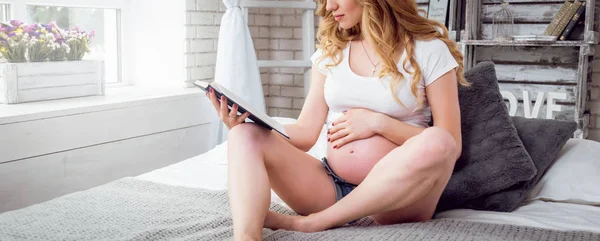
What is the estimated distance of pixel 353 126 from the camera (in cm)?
192

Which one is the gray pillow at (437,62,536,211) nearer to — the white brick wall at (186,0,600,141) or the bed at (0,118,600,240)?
the bed at (0,118,600,240)

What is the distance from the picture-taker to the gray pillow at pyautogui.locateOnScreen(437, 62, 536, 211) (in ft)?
6.72

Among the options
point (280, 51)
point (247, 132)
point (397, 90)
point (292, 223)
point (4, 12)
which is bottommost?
point (292, 223)

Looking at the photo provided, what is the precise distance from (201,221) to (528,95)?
245 centimetres

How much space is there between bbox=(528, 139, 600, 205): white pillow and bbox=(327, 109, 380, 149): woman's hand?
642 mm

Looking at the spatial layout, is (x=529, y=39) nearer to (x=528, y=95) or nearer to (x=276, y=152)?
(x=528, y=95)

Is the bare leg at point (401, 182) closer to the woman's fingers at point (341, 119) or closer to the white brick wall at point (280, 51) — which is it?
the woman's fingers at point (341, 119)

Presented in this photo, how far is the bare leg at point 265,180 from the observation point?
162 centimetres

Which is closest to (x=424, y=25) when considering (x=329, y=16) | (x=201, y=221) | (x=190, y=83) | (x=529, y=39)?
(x=329, y=16)

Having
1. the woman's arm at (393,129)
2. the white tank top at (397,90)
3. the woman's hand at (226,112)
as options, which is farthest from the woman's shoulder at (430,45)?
the woman's hand at (226,112)

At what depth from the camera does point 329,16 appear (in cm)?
212

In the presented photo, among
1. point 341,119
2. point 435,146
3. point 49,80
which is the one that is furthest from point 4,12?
point 435,146

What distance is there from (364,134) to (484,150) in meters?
0.44

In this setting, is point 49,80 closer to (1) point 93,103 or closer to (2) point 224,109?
(1) point 93,103
